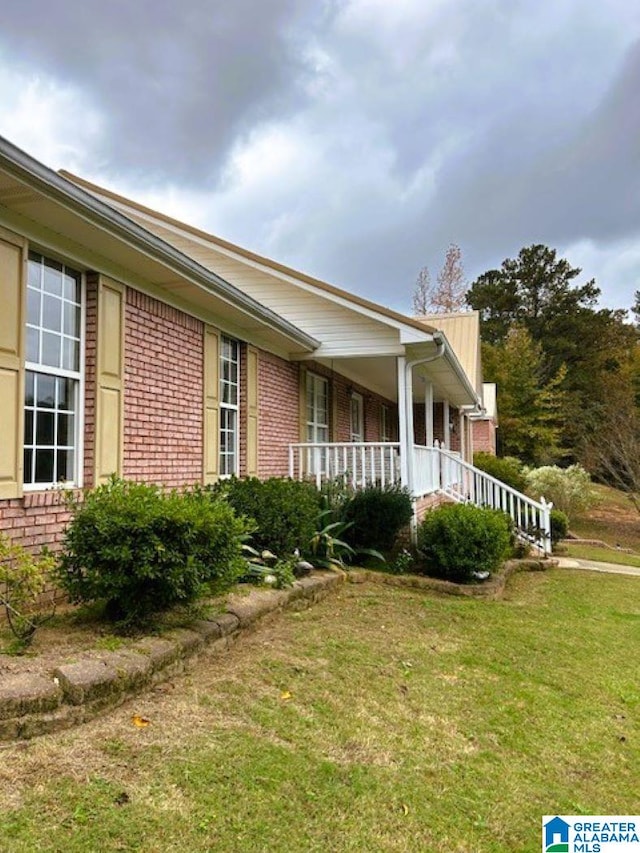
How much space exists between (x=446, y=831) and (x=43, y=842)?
5.29 ft

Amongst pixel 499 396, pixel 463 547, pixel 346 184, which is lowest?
pixel 463 547

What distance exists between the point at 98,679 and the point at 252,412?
566 cm

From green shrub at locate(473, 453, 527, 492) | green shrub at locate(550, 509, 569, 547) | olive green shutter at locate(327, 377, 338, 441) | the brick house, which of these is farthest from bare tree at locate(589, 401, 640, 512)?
olive green shutter at locate(327, 377, 338, 441)

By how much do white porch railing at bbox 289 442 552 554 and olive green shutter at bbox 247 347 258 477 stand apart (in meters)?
1.22

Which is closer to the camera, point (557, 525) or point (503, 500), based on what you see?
point (503, 500)

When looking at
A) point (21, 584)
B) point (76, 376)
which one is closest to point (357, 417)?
point (76, 376)

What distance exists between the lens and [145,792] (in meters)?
2.51

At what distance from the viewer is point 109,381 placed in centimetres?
552

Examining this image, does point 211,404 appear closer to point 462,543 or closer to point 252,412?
point 252,412

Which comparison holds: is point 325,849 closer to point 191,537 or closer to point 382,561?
point 191,537

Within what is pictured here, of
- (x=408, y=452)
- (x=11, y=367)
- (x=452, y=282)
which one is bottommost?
(x=408, y=452)

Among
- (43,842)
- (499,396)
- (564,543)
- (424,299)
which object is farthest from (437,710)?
(424,299)

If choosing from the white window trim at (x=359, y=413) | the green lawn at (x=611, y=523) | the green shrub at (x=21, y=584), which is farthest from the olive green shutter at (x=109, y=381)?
the green lawn at (x=611, y=523)

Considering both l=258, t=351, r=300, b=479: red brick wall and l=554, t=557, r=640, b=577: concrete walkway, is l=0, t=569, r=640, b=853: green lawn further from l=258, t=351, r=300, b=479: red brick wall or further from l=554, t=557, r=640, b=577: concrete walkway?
l=554, t=557, r=640, b=577: concrete walkway
